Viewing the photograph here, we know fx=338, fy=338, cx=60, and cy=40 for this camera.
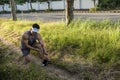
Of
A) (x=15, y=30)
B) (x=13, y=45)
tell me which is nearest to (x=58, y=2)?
(x=15, y=30)

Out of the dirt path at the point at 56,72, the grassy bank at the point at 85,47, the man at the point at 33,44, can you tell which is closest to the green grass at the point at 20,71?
the dirt path at the point at 56,72

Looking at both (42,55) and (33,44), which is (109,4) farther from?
(42,55)

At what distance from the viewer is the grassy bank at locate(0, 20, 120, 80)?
8.59 meters

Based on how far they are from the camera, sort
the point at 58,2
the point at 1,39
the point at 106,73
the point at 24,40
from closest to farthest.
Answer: the point at 106,73 → the point at 24,40 → the point at 1,39 → the point at 58,2

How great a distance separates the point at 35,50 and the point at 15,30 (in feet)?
17.2

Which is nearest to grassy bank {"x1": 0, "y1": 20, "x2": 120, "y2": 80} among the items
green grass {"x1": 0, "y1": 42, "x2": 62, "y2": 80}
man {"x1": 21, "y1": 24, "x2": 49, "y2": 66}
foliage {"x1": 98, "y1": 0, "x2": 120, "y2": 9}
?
man {"x1": 21, "y1": 24, "x2": 49, "y2": 66}

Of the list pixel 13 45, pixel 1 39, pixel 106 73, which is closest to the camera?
pixel 106 73

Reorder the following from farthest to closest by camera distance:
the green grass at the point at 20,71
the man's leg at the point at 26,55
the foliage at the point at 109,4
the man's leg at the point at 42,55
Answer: the foliage at the point at 109,4 → the man's leg at the point at 26,55 → the man's leg at the point at 42,55 → the green grass at the point at 20,71

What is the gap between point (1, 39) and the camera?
14336 millimetres

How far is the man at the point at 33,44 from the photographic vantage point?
945 cm

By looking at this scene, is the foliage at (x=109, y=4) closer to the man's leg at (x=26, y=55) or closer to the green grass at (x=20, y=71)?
the green grass at (x=20, y=71)

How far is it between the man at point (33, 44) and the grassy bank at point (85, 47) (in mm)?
396

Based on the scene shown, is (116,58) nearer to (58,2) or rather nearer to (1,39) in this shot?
(1,39)

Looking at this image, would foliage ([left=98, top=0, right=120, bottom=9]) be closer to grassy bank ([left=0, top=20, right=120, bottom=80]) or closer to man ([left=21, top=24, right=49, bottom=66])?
grassy bank ([left=0, top=20, right=120, bottom=80])
